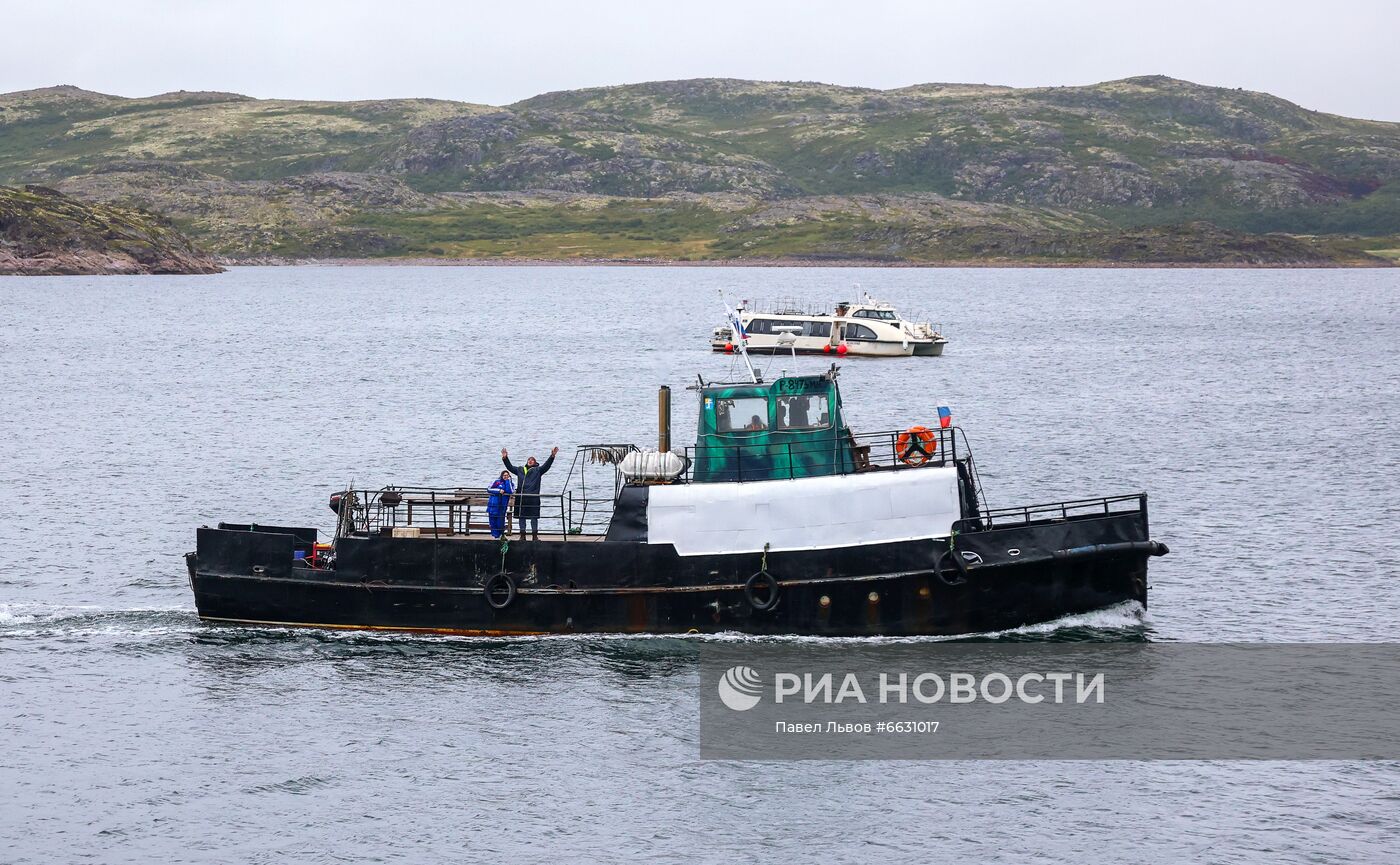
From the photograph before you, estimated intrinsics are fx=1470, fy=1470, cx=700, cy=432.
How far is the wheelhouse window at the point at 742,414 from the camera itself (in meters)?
31.4

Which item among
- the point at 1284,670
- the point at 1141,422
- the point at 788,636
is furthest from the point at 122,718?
the point at 1141,422

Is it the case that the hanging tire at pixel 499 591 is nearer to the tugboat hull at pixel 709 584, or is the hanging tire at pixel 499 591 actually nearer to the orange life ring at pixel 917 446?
the tugboat hull at pixel 709 584

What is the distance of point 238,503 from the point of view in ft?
158

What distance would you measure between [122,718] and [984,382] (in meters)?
66.7

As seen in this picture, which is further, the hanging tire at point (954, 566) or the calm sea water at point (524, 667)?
the hanging tire at point (954, 566)

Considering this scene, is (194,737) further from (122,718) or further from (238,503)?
(238,503)

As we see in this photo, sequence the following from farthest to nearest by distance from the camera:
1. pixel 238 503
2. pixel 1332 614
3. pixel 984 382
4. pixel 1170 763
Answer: pixel 984 382
pixel 238 503
pixel 1332 614
pixel 1170 763

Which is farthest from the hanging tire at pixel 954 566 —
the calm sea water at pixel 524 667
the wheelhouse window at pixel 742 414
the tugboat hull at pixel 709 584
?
the wheelhouse window at pixel 742 414

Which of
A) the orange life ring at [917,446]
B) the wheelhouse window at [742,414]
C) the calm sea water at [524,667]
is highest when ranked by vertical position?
the wheelhouse window at [742,414]

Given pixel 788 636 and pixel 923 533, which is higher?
pixel 923 533

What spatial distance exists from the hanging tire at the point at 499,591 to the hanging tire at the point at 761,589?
4.94 m

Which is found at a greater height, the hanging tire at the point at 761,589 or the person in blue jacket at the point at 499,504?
the person in blue jacket at the point at 499,504

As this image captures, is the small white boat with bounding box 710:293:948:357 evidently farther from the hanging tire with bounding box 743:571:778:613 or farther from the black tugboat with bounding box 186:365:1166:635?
the hanging tire with bounding box 743:571:778:613

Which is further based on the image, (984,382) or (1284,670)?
(984,382)
